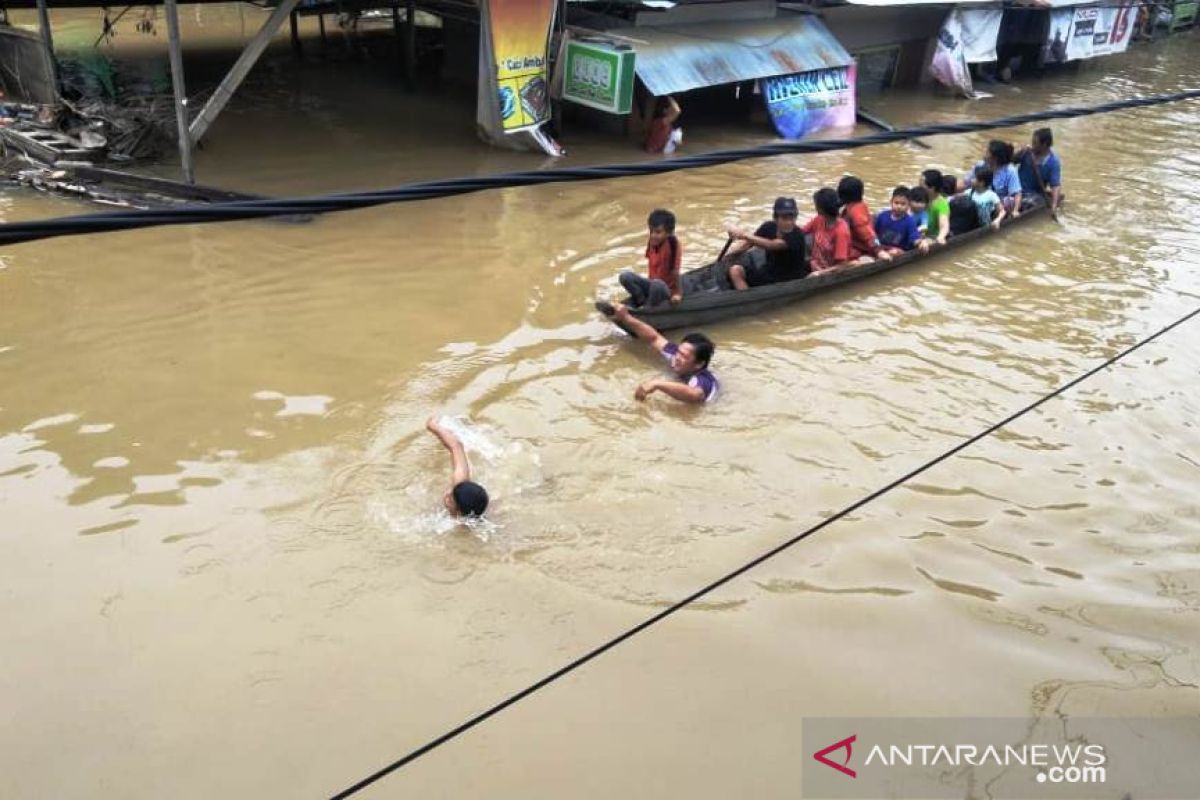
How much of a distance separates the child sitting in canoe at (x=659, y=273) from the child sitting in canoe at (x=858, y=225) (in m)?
2.23

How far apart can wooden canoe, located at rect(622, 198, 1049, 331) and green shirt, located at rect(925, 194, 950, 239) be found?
0.67 m

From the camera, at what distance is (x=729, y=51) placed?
1426cm

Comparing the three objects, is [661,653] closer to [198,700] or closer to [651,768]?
[651,768]

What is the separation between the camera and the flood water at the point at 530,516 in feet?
13.7

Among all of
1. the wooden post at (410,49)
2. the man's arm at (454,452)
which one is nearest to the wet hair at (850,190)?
the man's arm at (454,452)

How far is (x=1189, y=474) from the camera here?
6316mm

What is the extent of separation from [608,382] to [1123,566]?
3.85m

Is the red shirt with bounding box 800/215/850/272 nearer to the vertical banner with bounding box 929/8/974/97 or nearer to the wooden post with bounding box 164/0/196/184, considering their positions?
the wooden post with bounding box 164/0/196/184

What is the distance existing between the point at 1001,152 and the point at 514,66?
641 cm

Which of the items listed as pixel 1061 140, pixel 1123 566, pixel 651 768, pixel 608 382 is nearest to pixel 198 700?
pixel 651 768

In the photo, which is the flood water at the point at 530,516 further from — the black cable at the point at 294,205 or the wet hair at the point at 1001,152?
the black cable at the point at 294,205

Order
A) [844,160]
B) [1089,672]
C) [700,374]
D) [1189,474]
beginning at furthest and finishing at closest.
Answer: [844,160] < [700,374] < [1189,474] < [1089,672]

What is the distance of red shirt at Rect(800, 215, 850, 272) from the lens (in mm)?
8953

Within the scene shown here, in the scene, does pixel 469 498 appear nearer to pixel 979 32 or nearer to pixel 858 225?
pixel 858 225
